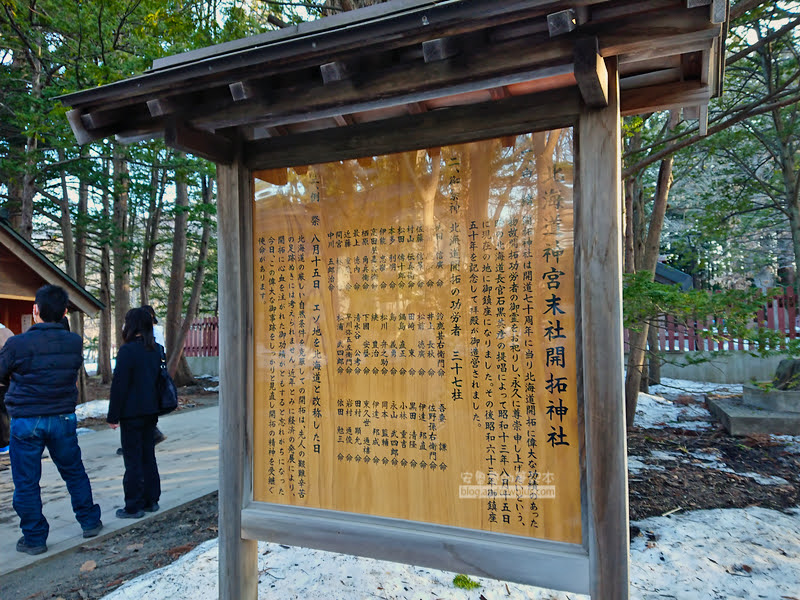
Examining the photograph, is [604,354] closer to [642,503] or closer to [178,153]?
[642,503]

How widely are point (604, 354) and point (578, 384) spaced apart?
0.19 m

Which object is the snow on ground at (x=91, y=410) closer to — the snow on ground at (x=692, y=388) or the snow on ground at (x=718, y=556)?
the snow on ground at (x=718, y=556)

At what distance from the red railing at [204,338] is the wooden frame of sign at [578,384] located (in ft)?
52.5

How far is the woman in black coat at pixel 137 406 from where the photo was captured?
14.7 ft

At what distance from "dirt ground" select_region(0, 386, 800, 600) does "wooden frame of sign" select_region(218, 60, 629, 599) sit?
1.42 m

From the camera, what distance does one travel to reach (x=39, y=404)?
12.7ft

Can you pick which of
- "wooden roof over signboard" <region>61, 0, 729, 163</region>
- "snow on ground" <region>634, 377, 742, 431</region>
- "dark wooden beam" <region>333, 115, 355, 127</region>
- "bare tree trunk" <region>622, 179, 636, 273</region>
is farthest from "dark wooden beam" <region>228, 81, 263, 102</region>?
"bare tree trunk" <region>622, 179, 636, 273</region>

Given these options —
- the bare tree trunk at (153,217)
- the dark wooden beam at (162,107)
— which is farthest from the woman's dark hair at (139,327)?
the bare tree trunk at (153,217)

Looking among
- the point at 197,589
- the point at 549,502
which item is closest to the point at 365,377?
the point at 549,502

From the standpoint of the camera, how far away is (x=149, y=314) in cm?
480

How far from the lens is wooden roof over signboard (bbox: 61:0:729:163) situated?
6.12 feet

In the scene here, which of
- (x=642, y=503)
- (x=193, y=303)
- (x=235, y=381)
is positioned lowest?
(x=642, y=503)

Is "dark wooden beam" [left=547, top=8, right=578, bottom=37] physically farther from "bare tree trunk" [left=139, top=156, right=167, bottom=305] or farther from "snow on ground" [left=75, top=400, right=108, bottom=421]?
"bare tree trunk" [left=139, top=156, right=167, bottom=305]

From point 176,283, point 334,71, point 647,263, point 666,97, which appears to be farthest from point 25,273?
point 647,263
